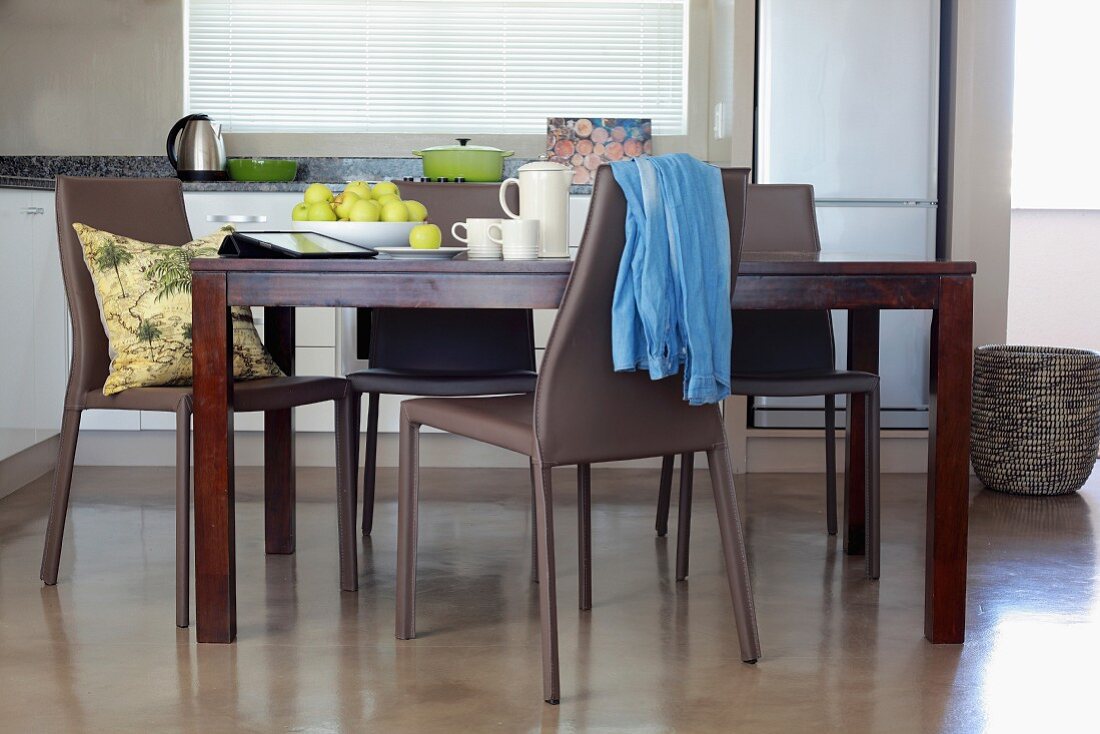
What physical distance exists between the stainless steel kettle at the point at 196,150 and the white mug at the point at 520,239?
237 cm

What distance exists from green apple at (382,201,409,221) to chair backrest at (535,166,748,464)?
24.1 inches

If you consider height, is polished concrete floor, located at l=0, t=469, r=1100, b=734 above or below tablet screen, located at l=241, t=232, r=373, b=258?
below

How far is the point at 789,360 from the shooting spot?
3.05 m

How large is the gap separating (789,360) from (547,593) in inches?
51.3

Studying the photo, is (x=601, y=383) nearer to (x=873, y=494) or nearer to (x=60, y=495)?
(x=873, y=494)

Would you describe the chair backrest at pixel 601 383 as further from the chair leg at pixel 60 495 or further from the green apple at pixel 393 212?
the chair leg at pixel 60 495

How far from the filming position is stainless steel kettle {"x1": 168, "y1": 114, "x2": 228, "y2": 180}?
4254mm

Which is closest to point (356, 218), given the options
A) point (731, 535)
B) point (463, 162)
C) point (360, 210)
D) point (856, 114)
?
point (360, 210)

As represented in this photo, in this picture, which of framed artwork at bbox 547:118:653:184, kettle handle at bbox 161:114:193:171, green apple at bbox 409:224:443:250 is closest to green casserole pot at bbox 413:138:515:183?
framed artwork at bbox 547:118:653:184

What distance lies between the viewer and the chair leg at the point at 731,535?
2.11 metres

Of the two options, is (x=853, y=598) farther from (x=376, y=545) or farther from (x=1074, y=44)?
(x=1074, y=44)

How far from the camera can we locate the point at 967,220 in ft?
12.7

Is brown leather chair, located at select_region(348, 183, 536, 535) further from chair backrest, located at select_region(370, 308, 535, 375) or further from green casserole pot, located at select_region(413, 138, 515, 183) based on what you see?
green casserole pot, located at select_region(413, 138, 515, 183)

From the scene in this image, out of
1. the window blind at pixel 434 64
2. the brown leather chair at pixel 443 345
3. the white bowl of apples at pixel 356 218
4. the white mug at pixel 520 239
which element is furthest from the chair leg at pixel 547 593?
the window blind at pixel 434 64
